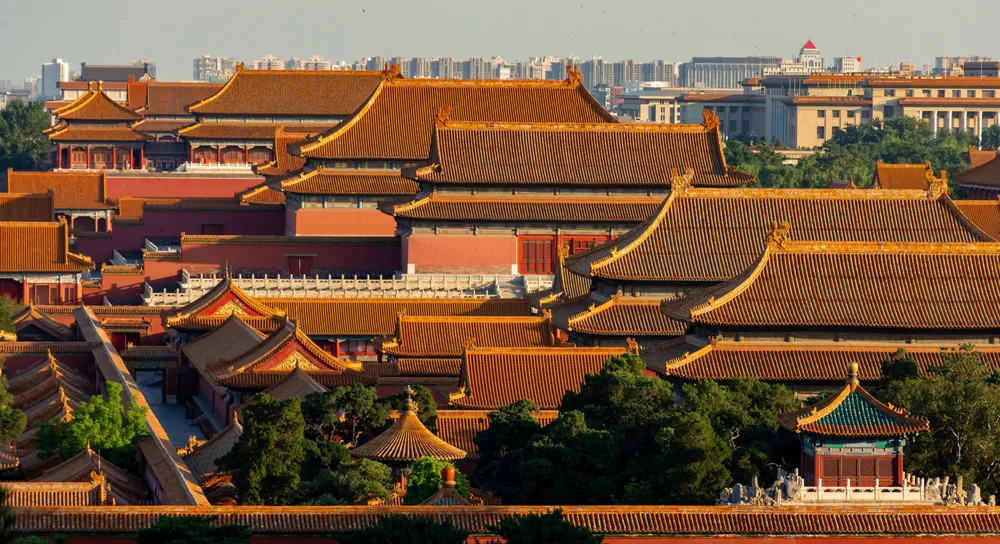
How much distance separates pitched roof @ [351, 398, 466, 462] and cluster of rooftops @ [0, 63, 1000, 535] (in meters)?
0.05

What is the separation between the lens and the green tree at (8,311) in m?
66.7

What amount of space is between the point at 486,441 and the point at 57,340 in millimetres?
26209

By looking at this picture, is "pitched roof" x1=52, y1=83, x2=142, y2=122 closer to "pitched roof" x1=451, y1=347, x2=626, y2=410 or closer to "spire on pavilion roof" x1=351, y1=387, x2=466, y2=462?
"pitched roof" x1=451, y1=347, x2=626, y2=410

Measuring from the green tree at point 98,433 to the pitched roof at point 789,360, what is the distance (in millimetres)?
11303

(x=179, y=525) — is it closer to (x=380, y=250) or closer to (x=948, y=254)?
(x=948, y=254)

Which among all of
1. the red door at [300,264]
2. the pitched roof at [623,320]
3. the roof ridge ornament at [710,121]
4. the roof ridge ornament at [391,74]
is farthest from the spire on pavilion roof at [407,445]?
the roof ridge ornament at [391,74]

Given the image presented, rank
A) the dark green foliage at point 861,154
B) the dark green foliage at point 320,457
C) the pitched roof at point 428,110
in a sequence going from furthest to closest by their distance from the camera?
the dark green foliage at point 861,154, the pitched roof at point 428,110, the dark green foliage at point 320,457

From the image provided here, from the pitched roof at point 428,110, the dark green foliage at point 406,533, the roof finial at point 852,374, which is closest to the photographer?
the dark green foliage at point 406,533

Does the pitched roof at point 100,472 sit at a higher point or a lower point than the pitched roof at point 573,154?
lower

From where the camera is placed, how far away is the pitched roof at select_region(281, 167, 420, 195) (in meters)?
78.7

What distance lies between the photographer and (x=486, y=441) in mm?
45031

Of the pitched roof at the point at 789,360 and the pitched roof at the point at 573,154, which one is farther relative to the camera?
the pitched roof at the point at 573,154

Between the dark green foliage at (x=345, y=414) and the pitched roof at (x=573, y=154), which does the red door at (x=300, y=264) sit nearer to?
the pitched roof at (x=573, y=154)

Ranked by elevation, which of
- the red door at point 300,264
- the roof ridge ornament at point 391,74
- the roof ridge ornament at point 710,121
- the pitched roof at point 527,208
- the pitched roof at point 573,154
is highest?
the roof ridge ornament at point 391,74
